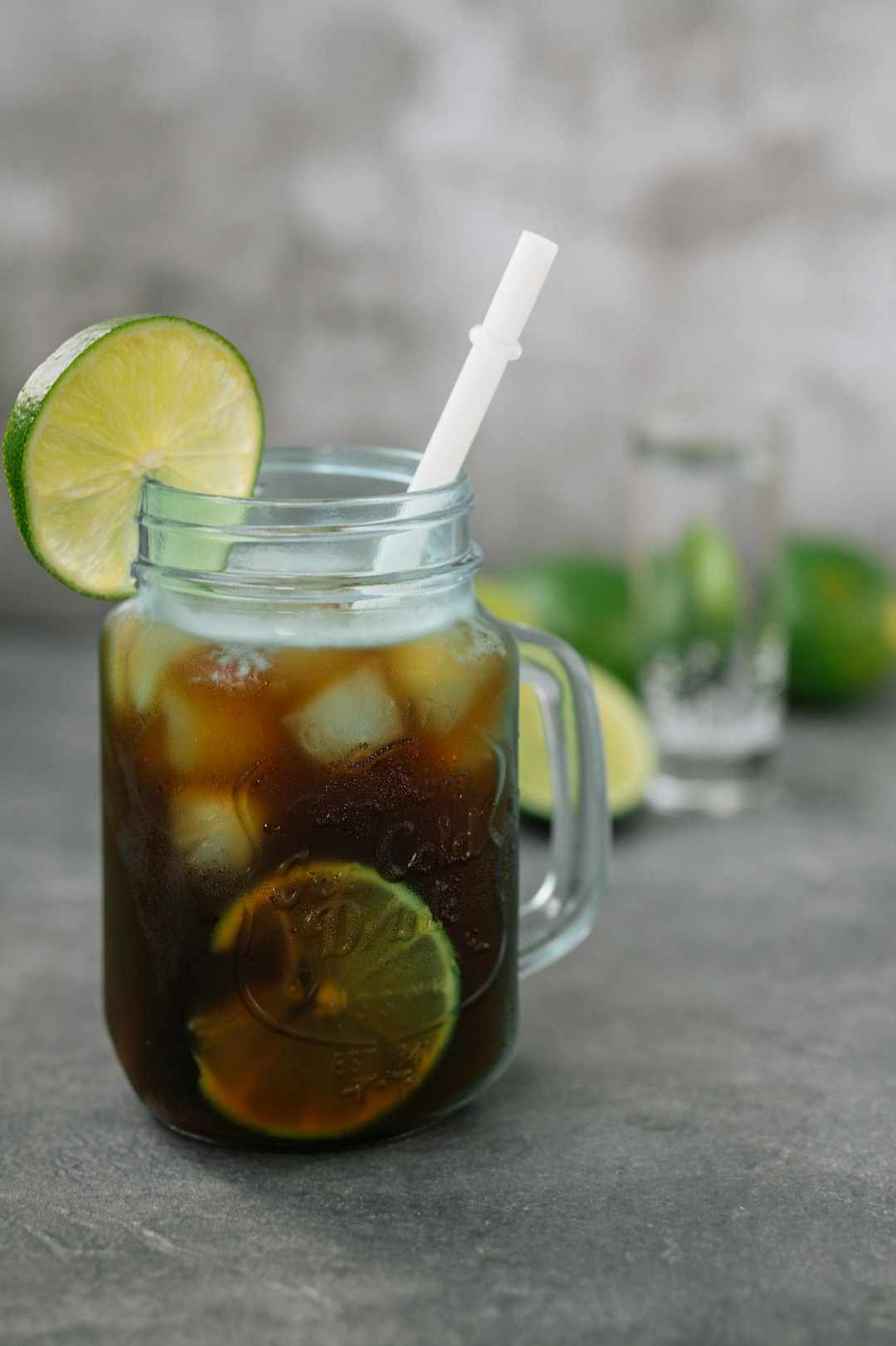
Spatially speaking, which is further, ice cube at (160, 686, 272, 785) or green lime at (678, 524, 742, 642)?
green lime at (678, 524, 742, 642)

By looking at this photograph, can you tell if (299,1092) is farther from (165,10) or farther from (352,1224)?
(165,10)

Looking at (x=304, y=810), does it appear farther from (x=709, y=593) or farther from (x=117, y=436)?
(x=709, y=593)

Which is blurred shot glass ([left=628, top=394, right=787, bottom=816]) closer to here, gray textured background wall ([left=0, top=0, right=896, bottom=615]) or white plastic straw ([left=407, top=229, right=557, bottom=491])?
gray textured background wall ([left=0, top=0, right=896, bottom=615])

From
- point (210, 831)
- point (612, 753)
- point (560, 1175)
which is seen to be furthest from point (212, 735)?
point (612, 753)

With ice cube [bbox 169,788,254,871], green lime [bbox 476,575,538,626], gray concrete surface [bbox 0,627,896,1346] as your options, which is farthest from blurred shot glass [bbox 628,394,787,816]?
ice cube [bbox 169,788,254,871]

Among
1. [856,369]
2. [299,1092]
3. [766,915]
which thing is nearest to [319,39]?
[856,369]

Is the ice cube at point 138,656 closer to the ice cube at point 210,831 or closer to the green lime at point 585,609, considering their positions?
the ice cube at point 210,831
